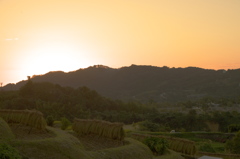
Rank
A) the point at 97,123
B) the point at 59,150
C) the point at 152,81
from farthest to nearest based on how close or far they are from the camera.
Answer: the point at 152,81 → the point at 97,123 → the point at 59,150

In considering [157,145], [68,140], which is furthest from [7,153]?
[157,145]

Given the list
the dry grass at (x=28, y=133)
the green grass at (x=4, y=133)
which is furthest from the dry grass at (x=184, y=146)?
the green grass at (x=4, y=133)

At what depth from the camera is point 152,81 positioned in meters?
137

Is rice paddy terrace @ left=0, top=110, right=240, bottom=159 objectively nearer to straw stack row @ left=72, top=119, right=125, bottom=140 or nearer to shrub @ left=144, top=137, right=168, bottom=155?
straw stack row @ left=72, top=119, right=125, bottom=140

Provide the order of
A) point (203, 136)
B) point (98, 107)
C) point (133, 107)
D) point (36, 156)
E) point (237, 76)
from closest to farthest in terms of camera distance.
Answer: point (36, 156) < point (203, 136) < point (98, 107) < point (133, 107) < point (237, 76)

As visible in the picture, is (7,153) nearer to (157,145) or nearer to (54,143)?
(54,143)

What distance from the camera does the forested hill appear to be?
393 feet

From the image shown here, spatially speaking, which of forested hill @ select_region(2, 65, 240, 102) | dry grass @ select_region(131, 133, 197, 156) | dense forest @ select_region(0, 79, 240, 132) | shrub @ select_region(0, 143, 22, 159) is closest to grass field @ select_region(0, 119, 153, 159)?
shrub @ select_region(0, 143, 22, 159)

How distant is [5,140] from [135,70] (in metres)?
134

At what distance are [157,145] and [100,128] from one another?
8.28 ft

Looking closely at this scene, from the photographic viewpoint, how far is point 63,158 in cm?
960

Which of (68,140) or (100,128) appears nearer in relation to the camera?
(68,140)

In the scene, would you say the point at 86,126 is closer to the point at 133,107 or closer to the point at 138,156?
the point at 138,156

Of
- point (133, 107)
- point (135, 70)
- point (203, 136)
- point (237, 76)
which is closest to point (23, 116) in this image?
point (203, 136)
